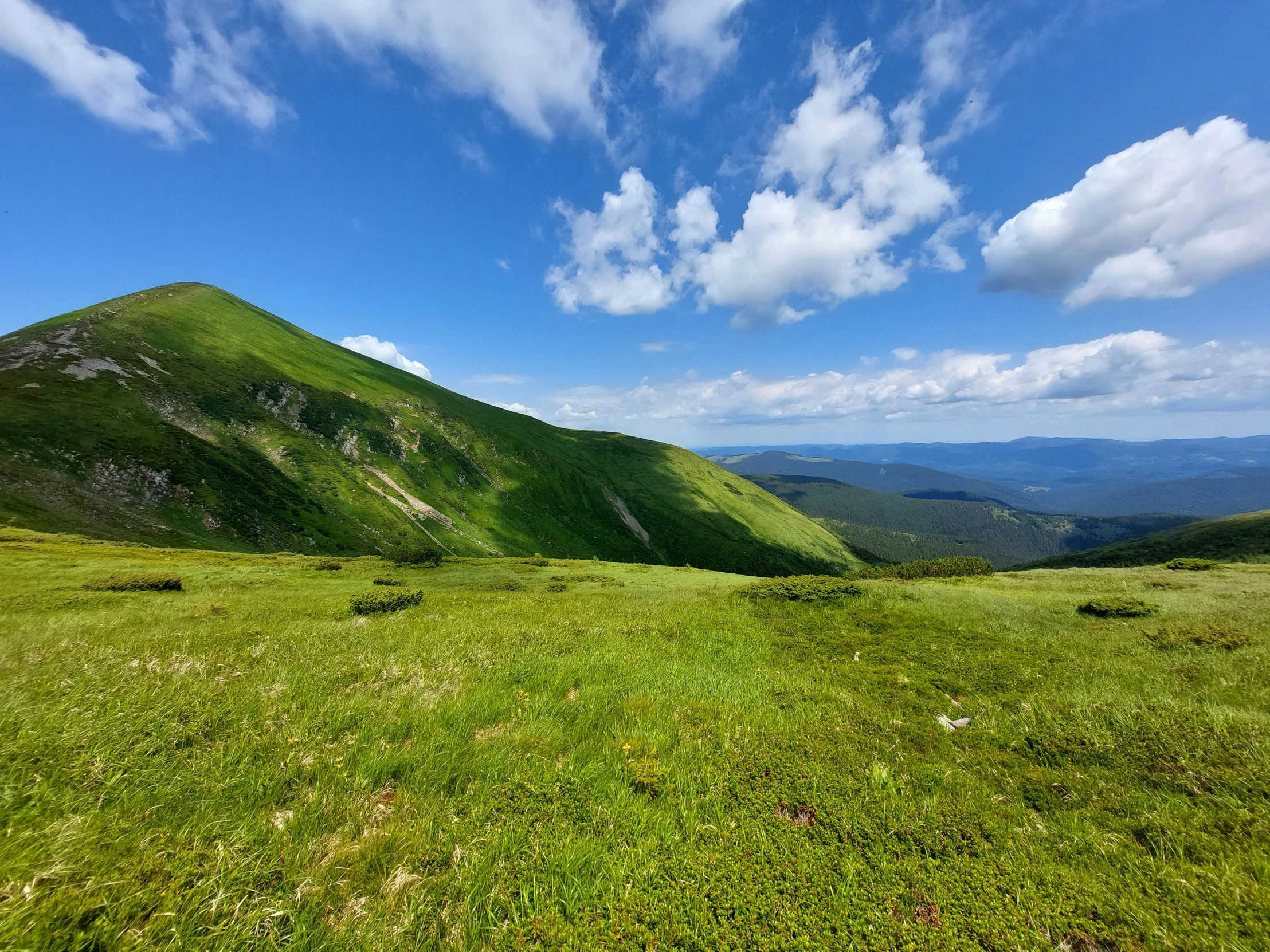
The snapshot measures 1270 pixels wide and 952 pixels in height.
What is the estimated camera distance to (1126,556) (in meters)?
103

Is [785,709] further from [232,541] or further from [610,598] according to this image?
[232,541]

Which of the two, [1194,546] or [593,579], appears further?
[1194,546]

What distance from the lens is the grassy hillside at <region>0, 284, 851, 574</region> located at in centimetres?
5466

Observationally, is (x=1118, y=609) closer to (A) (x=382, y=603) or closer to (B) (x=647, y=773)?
(B) (x=647, y=773)

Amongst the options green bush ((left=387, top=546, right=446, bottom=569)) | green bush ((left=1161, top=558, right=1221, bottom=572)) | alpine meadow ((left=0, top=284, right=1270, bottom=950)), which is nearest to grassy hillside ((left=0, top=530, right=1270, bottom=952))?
alpine meadow ((left=0, top=284, right=1270, bottom=950))

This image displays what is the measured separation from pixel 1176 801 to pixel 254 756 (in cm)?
1263

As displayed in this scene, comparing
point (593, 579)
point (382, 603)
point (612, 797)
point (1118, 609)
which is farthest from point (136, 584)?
point (1118, 609)

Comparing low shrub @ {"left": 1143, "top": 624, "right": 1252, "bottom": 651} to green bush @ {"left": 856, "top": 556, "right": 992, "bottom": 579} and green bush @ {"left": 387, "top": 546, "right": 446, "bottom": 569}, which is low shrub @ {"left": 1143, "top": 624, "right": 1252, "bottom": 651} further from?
green bush @ {"left": 387, "top": 546, "right": 446, "bottom": 569}

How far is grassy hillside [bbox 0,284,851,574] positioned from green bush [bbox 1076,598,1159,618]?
254ft

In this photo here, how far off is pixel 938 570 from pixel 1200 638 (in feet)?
89.7

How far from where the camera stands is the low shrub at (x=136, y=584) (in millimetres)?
23298

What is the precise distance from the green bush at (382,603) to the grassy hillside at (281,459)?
47670 mm

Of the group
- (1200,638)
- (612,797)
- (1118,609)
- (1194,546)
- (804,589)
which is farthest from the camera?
(1194,546)

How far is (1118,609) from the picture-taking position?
1686cm
